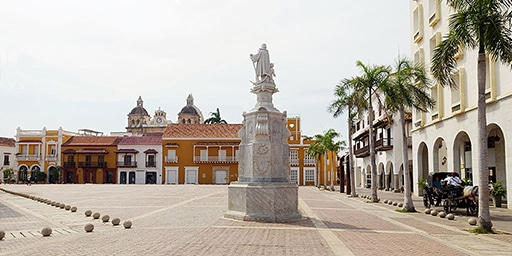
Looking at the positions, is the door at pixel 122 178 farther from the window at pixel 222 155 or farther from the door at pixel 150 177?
the window at pixel 222 155

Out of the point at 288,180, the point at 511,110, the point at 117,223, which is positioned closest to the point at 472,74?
the point at 511,110

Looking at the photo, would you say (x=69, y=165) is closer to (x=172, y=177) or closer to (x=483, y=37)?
(x=172, y=177)

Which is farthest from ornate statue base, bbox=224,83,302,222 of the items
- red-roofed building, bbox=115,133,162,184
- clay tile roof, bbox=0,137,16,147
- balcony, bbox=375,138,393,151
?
clay tile roof, bbox=0,137,16,147

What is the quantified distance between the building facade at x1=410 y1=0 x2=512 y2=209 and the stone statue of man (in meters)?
9.82

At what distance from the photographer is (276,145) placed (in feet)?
46.3

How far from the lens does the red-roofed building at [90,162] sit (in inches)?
2712

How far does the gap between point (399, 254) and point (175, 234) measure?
196 inches

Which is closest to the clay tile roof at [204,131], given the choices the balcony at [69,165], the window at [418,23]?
the balcony at [69,165]

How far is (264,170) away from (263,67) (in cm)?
332

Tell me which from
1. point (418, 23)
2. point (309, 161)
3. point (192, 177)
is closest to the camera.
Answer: point (418, 23)

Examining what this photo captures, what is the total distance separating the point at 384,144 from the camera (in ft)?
133

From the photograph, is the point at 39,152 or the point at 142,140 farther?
the point at 39,152

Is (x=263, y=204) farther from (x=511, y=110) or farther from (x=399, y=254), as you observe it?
(x=511, y=110)

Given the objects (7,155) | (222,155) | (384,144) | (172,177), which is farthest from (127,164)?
(384,144)
